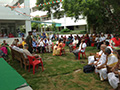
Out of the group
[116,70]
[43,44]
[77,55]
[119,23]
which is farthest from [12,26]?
[116,70]

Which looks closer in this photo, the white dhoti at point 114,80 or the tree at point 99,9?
the white dhoti at point 114,80

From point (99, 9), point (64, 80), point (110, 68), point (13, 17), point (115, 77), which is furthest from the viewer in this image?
point (13, 17)

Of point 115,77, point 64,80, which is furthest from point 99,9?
point 115,77

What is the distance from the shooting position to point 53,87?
11.8 ft

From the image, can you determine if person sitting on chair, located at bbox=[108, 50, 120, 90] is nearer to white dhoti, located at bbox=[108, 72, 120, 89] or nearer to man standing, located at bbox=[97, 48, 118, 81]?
white dhoti, located at bbox=[108, 72, 120, 89]

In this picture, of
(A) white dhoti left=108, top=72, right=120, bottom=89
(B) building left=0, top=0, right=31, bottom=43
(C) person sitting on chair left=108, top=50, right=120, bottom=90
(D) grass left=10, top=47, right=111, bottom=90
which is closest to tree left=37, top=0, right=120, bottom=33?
(B) building left=0, top=0, right=31, bottom=43

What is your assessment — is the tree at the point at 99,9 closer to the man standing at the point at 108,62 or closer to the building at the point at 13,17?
the building at the point at 13,17

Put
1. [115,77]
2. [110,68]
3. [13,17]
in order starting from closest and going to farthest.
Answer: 1. [115,77]
2. [110,68]
3. [13,17]

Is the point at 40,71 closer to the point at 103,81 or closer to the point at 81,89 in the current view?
the point at 81,89

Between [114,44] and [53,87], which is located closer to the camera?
[53,87]

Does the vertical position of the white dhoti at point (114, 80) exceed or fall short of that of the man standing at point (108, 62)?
it falls short

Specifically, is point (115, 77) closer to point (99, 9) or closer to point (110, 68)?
point (110, 68)

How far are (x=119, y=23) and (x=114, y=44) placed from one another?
11.2 ft

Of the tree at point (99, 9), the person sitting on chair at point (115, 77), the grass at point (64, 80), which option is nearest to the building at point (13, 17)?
the tree at point (99, 9)
